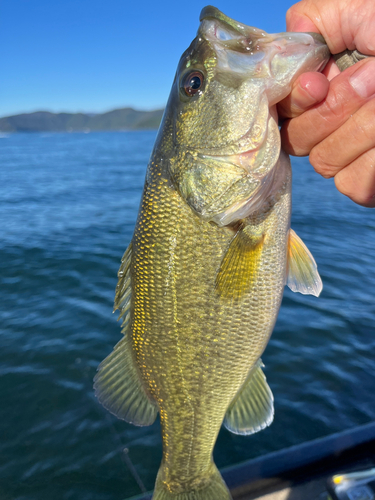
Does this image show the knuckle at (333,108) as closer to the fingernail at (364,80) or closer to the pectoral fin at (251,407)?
the fingernail at (364,80)

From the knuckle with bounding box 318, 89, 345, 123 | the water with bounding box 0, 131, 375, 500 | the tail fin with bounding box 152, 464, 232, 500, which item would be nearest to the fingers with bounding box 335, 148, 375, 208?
the knuckle with bounding box 318, 89, 345, 123

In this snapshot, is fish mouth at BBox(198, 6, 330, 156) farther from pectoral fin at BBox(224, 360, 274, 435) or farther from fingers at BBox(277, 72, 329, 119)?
pectoral fin at BBox(224, 360, 274, 435)

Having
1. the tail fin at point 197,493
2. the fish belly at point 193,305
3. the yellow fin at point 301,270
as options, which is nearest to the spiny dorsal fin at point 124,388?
the fish belly at point 193,305

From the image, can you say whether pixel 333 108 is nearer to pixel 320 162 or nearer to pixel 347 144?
pixel 347 144

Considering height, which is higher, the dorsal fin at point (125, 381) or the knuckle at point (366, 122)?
the knuckle at point (366, 122)

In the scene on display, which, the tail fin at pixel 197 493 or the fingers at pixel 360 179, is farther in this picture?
the tail fin at pixel 197 493

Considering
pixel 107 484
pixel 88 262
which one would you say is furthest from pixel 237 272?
pixel 88 262

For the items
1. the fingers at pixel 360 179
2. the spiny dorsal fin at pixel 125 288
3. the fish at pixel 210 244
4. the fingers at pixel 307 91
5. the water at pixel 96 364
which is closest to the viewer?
the fingers at pixel 307 91

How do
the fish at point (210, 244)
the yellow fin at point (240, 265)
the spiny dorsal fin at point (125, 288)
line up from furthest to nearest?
the spiny dorsal fin at point (125, 288), the yellow fin at point (240, 265), the fish at point (210, 244)
